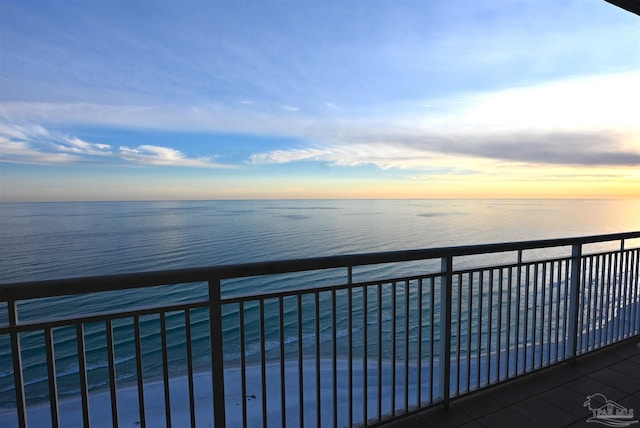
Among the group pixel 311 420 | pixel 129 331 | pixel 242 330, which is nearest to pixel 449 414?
pixel 242 330

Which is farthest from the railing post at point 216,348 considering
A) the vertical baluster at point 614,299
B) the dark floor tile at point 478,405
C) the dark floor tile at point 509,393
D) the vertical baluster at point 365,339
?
the vertical baluster at point 614,299

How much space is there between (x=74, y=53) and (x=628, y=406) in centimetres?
1615

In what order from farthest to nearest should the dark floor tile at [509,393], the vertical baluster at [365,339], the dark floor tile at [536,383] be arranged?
the dark floor tile at [536,383]
the dark floor tile at [509,393]
the vertical baluster at [365,339]

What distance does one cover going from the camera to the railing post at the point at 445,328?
2006 mm

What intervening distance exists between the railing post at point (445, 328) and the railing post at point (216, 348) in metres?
1.33

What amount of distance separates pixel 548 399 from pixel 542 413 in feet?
0.70

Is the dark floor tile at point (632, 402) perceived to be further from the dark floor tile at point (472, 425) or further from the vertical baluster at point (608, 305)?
the dark floor tile at point (472, 425)

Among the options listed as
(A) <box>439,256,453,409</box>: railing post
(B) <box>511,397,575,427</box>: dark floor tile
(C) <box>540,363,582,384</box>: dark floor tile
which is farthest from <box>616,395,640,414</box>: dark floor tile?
(A) <box>439,256,453,409</box>: railing post

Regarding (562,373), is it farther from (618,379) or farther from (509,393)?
(509,393)

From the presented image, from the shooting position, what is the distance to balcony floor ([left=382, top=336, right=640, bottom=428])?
195cm

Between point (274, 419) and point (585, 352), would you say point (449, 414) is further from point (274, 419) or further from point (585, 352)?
point (274, 419)

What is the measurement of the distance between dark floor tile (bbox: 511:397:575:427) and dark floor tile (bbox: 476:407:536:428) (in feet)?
0.12

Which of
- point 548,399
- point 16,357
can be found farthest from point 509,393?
point 16,357

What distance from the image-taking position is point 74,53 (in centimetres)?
1175
